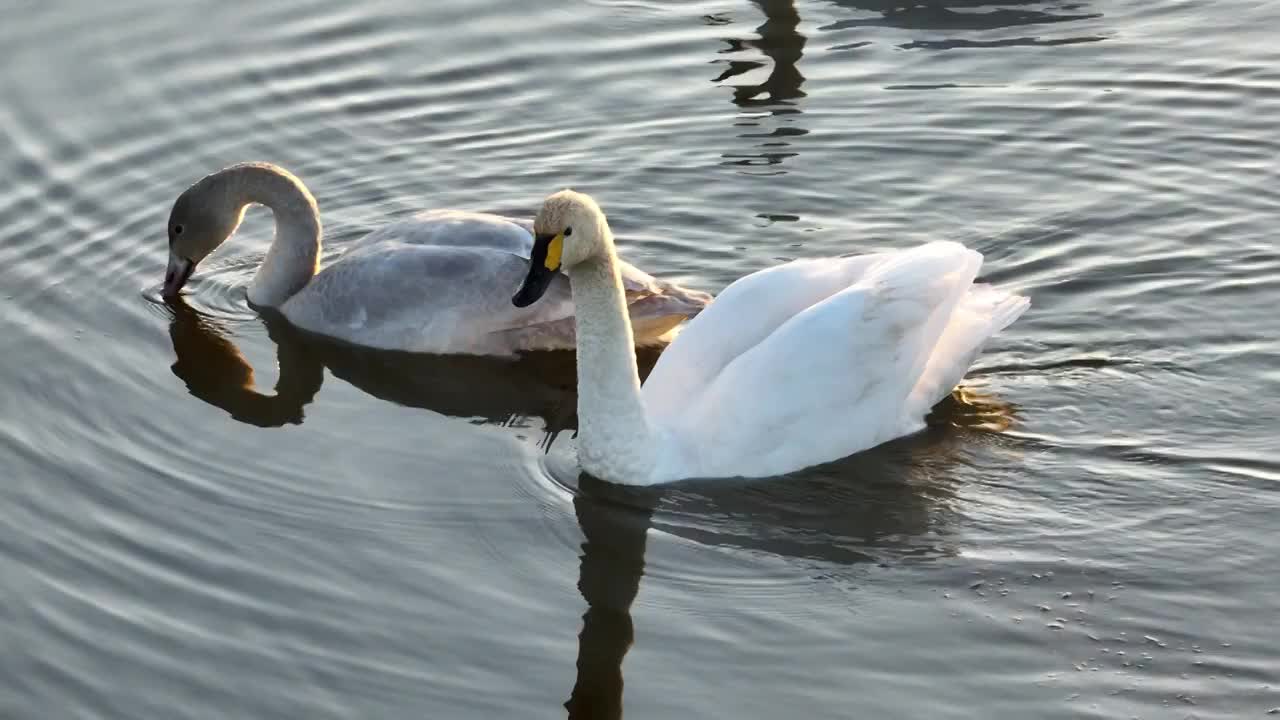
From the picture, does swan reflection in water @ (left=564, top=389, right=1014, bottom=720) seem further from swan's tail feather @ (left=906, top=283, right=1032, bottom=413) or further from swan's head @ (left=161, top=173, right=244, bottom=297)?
swan's head @ (left=161, top=173, right=244, bottom=297)

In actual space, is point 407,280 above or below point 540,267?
below

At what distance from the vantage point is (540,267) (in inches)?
350

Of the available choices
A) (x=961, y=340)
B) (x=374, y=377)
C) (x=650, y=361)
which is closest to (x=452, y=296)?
(x=374, y=377)

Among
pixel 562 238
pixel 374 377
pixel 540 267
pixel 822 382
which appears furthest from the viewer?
pixel 374 377

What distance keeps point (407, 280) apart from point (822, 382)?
2967mm

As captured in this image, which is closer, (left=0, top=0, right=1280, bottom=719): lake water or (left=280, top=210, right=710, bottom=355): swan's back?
(left=0, top=0, right=1280, bottom=719): lake water

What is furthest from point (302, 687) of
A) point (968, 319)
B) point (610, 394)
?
point (968, 319)

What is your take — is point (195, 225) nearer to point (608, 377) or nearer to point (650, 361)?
point (650, 361)

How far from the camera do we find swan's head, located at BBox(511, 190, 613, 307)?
8.71m

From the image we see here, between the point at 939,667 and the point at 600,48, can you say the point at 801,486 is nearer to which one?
the point at 939,667

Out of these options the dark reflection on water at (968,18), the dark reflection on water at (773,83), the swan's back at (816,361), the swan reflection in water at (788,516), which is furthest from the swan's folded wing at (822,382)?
the dark reflection on water at (968,18)

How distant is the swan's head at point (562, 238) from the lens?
8.71 m

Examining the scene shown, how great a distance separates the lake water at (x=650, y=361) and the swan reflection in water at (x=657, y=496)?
0.02 m

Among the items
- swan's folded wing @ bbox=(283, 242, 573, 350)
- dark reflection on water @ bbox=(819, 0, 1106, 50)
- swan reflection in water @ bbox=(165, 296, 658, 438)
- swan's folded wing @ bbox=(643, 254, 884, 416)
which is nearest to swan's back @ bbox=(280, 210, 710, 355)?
swan's folded wing @ bbox=(283, 242, 573, 350)
